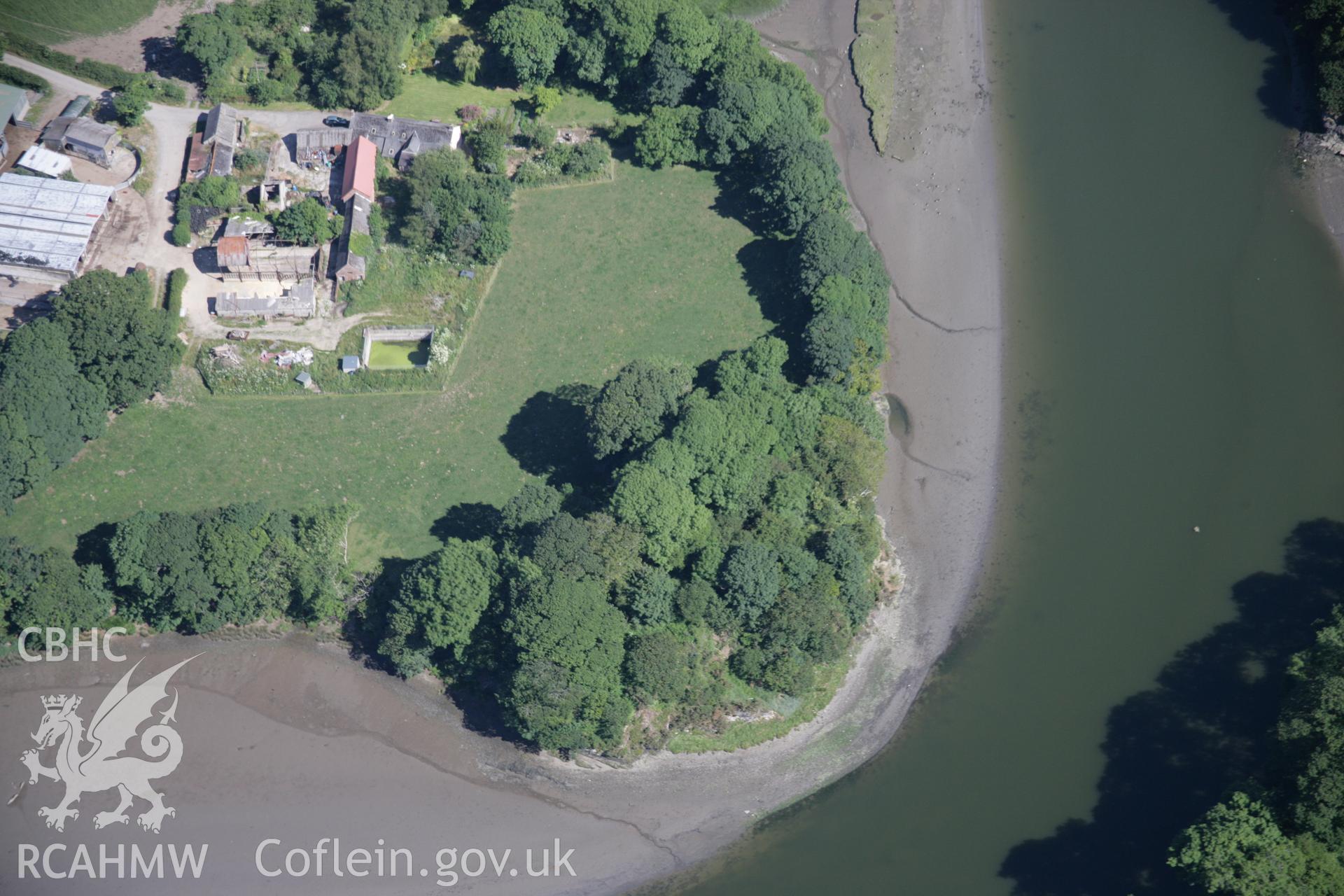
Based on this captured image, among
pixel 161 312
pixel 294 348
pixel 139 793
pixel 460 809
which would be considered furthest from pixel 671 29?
pixel 139 793

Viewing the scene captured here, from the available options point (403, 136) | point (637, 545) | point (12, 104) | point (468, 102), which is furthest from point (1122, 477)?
point (12, 104)

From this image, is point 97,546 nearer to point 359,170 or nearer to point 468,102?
point 359,170

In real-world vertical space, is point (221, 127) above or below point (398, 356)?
above

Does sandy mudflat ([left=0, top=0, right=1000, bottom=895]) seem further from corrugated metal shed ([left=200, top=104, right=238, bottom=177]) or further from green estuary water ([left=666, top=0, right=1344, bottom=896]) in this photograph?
corrugated metal shed ([left=200, top=104, right=238, bottom=177])

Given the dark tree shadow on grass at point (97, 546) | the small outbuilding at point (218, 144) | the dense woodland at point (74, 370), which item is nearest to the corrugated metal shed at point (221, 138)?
the small outbuilding at point (218, 144)

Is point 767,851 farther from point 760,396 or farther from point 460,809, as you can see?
point 760,396

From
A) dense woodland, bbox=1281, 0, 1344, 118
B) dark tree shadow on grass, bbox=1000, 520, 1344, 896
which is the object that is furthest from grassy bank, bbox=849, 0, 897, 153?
dark tree shadow on grass, bbox=1000, 520, 1344, 896
